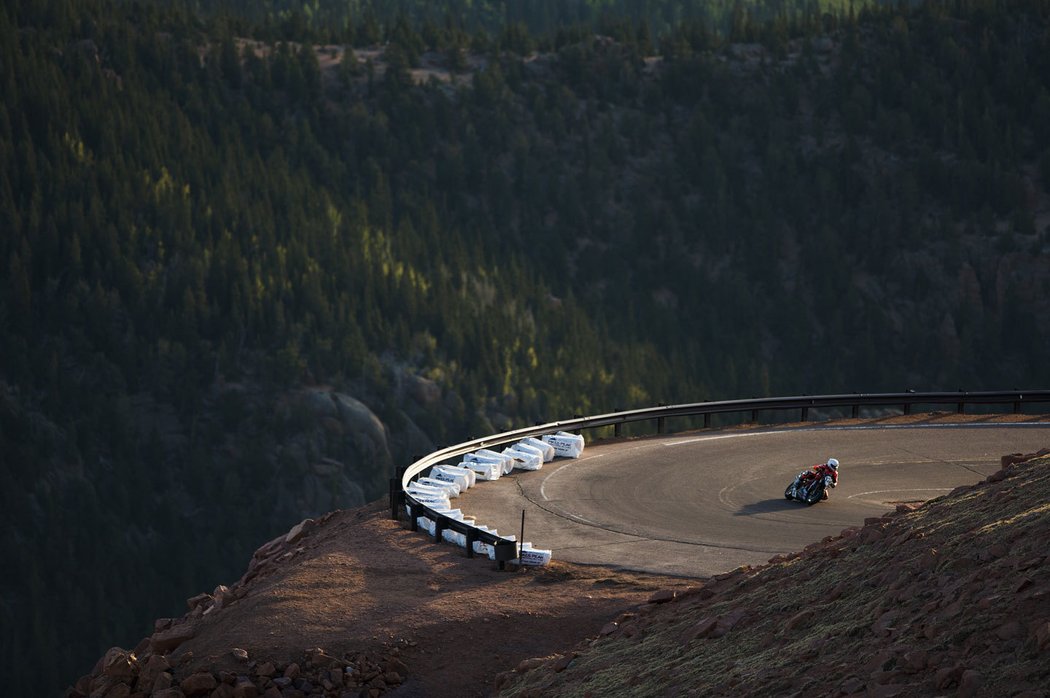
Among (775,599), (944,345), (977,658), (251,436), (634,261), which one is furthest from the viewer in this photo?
(634,261)

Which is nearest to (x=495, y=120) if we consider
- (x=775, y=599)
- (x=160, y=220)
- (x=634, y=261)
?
(x=634, y=261)

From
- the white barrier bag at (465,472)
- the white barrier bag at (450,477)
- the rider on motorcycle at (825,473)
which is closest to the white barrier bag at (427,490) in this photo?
the white barrier bag at (450,477)

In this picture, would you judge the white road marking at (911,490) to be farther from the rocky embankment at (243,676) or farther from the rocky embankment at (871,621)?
the rocky embankment at (243,676)

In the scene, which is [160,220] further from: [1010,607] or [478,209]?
[1010,607]

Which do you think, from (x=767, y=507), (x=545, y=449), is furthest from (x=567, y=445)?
(x=767, y=507)

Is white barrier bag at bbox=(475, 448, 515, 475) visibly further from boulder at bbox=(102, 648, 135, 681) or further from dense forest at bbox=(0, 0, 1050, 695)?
dense forest at bbox=(0, 0, 1050, 695)

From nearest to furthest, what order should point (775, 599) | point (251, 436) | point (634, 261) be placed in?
point (775, 599), point (251, 436), point (634, 261)

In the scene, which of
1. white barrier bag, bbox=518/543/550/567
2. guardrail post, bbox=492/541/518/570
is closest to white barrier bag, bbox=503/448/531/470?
white barrier bag, bbox=518/543/550/567
